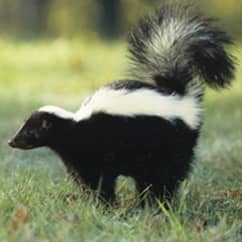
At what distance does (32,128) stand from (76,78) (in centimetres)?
1019

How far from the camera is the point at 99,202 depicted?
612 cm

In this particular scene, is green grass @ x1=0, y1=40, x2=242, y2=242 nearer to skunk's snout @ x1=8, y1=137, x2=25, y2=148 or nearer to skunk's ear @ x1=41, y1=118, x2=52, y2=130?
skunk's snout @ x1=8, y1=137, x2=25, y2=148

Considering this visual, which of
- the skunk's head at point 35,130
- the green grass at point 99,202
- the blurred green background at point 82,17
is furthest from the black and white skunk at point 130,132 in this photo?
the blurred green background at point 82,17

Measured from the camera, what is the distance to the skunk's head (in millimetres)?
6586

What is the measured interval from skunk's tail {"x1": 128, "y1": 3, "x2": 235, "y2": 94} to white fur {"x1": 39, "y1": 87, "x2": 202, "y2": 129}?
0.48 metres

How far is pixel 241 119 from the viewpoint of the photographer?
11.6m

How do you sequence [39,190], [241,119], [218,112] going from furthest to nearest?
[218,112] → [241,119] → [39,190]

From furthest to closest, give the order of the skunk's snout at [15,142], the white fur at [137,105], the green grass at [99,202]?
1. the skunk's snout at [15,142]
2. the white fur at [137,105]
3. the green grass at [99,202]

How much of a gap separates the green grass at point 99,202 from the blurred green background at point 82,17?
1026 cm

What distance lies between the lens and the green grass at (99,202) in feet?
16.5

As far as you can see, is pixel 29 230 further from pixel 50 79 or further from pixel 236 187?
pixel 50 79

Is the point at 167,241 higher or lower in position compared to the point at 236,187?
higher

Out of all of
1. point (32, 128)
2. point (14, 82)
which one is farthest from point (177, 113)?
point (14, 82)

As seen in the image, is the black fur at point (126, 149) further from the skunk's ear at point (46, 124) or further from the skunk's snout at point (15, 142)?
the skunk's snout at point (15, 142)
